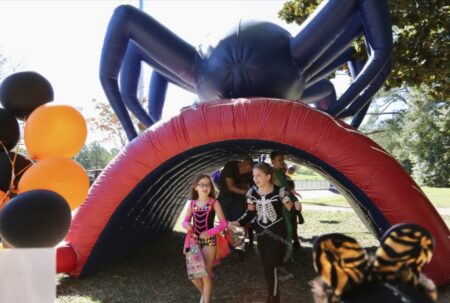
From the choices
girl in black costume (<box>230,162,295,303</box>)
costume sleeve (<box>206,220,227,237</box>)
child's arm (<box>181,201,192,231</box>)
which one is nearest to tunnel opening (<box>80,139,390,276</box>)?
girl in black costume (<box>230,162,295,303</box>)

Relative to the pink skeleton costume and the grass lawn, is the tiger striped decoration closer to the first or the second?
the pink skeleton costume

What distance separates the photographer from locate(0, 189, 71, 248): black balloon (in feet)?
9.18

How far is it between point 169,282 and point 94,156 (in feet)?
183

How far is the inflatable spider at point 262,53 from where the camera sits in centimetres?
528

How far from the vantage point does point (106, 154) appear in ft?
206

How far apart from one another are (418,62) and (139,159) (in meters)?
5.95

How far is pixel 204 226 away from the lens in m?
4.05

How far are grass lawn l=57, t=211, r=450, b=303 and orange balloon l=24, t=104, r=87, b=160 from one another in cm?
181

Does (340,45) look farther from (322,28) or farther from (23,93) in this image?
(23,93)

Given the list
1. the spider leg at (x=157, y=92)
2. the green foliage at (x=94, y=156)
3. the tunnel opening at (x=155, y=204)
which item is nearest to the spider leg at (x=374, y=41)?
the tunnel opening at (x=155, y=204)

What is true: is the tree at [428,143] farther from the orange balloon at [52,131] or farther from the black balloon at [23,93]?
the black balloon at [23,93]

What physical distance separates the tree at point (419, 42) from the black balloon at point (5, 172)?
638cm

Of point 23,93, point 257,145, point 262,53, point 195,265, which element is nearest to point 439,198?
point 262,53

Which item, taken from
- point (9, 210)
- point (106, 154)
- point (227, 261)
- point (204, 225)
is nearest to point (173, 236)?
point (227, 261)
